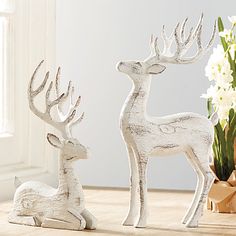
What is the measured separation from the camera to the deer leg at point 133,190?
159 cm

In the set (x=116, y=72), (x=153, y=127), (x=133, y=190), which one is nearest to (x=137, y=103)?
(x=153, y=127)

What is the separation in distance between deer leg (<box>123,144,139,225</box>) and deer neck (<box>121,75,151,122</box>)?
7cm

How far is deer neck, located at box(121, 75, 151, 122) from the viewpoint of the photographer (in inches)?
61.3

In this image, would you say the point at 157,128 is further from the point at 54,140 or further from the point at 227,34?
the point at 227,34

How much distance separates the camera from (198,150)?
5.22ft

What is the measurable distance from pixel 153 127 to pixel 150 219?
10.3 inches

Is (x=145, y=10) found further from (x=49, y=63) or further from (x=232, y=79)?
(x=232, y=79)

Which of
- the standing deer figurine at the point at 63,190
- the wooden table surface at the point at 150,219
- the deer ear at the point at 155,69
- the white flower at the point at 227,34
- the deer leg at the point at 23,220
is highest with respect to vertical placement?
the white flower at the point at 227,34

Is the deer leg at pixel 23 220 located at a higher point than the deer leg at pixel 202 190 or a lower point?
lower

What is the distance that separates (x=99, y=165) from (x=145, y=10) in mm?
506

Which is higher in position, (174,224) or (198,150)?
(198,150)

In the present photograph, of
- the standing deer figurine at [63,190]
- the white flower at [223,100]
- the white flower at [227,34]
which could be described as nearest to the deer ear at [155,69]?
the standing deer figurine at [63,190]

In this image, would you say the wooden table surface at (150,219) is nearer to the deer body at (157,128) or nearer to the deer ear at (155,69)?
the deer body at (157,128)

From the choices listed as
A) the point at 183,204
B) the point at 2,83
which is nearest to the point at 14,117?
the point at 2,83
